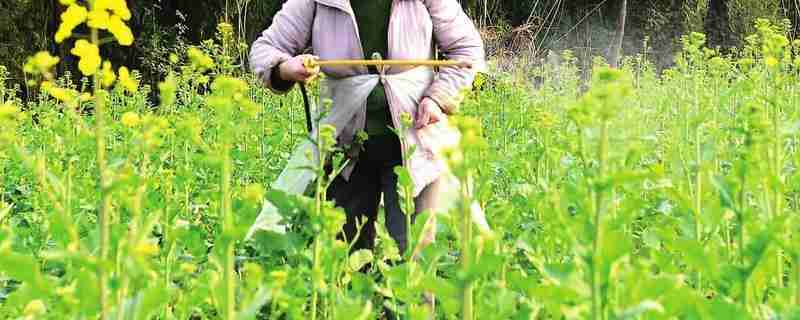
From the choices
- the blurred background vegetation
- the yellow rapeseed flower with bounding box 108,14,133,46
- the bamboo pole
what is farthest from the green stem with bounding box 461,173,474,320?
the blurred background vegetation

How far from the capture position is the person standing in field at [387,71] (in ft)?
8.73

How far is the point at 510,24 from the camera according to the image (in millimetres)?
11094

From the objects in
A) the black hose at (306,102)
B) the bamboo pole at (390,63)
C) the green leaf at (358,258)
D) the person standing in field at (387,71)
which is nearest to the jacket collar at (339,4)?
the person standing in field at (387,71)

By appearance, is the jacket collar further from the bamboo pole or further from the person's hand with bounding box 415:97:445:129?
the person's hand with bounding box 415:97:445:129

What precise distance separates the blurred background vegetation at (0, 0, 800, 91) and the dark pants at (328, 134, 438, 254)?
4.65m

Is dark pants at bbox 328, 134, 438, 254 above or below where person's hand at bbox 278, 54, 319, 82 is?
below

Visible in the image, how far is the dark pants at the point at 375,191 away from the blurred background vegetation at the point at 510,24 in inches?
183

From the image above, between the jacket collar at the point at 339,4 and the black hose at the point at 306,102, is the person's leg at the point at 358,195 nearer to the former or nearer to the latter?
the black hose at the point at 306,102

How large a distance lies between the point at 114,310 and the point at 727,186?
1.06 metres

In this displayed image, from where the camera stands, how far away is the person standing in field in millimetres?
2660

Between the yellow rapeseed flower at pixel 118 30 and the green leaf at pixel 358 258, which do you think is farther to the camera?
the green leaf at pixel 358 258

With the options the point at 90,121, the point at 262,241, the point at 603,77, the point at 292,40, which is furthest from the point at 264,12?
the point at 603,77

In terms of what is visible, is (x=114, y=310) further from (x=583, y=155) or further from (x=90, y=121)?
(x=90, y=121)

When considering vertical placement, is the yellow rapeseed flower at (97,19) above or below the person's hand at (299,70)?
above
